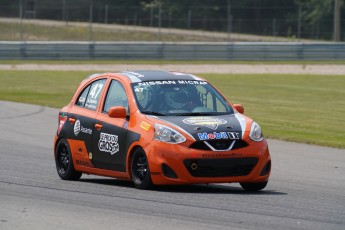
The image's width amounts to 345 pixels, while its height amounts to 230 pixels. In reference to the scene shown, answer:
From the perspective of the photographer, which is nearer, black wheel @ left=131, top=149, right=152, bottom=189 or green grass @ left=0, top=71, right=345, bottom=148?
black wheel @ left=131, top=149, right=152, bottom=189

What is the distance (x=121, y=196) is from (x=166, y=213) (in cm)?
133

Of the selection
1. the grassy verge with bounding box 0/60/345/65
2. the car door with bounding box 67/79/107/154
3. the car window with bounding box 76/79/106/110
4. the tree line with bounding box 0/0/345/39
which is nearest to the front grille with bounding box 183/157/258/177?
the car door with bounding box 67/79/107/154

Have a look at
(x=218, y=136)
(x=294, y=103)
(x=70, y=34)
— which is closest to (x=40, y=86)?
(x=294, y=103)

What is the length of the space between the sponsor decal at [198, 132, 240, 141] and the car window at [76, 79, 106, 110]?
200 cm

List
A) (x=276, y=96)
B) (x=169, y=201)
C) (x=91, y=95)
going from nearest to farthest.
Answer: (x=169, y=201) → (x=91, y=95) → (x=276, y=96)

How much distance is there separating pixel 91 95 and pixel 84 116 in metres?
0.36

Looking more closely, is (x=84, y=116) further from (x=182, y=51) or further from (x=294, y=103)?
(x=182, y=51)

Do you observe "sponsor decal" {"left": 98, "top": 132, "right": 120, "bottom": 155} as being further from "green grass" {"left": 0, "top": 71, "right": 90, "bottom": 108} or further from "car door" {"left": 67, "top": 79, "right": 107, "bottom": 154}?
"green grass" {"left": 0, "top": 71, "right": 90, "bottom": 108}

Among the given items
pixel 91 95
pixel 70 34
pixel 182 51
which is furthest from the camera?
pixel 70 34

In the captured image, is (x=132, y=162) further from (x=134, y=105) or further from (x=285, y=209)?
(x=285, y=209)

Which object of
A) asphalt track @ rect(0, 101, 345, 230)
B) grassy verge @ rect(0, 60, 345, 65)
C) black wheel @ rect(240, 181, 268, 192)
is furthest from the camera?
grassy verge @ rect(0, 60, 345, 65)

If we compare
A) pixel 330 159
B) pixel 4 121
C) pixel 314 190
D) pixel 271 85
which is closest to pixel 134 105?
pixel 314 190

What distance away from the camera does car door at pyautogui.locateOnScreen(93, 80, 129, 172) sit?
11.0 metres

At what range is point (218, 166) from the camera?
33.9 ft
